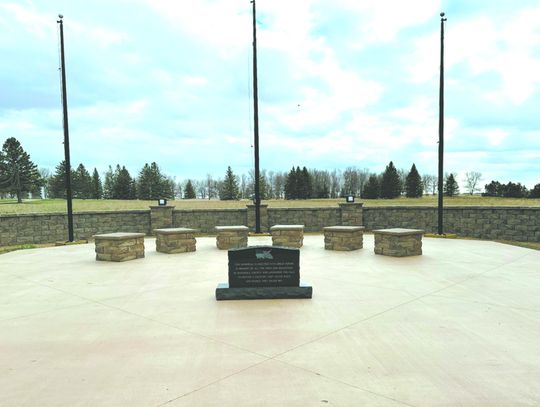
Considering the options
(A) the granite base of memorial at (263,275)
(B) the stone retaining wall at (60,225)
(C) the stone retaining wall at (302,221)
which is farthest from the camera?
(B) the stone retaining wall at (60,225)

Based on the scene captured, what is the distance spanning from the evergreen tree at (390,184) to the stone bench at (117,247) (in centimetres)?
5162

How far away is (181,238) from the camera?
→ 1229 cm

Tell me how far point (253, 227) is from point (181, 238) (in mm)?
7799

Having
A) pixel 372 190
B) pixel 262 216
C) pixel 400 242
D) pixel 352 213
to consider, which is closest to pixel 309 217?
pixel 352 213

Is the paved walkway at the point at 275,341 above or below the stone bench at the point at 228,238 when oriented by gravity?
below

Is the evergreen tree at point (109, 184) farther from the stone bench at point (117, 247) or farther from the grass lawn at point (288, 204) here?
the stone bench at point (117, 247)

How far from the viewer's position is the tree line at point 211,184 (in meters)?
59.2

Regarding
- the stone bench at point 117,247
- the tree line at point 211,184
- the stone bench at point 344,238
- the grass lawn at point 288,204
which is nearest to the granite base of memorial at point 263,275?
the stone bench at point 117,247

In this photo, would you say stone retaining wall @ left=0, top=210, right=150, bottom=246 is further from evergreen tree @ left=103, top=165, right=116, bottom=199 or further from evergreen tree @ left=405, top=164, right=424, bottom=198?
evergreen tree @ left=103, top=165, right=116, bottom=199

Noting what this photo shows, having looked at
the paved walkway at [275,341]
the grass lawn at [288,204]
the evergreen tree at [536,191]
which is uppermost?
the evergreen tree at [536,191]

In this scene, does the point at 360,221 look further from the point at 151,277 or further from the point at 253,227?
the point at 151,277

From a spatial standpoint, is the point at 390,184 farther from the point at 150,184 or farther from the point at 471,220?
the point at 150,184

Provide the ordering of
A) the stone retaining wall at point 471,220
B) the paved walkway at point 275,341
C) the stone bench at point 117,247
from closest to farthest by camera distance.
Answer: the paved walkway at point 275,341 < the stone bench at point 117,247 < the stone retaining wall at point 471,220

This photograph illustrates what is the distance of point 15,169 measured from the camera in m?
60.0
